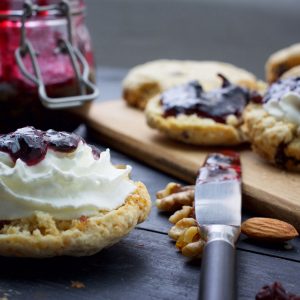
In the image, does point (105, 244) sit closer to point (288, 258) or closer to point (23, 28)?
point (288, 258)

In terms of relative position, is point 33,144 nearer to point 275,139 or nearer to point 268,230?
point 268,230

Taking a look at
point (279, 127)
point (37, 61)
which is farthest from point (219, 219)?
point (37, 61)

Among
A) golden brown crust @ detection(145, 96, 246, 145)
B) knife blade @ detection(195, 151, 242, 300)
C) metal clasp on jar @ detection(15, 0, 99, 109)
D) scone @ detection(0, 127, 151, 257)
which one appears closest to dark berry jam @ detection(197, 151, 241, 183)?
knife blade @ detection(195, 151, 242, 300)

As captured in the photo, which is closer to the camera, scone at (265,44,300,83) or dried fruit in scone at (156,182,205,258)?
dried fruit in scone at (156,182,205,258)

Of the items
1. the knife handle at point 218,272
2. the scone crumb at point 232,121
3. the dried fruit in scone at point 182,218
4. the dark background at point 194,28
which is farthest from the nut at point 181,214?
the dark background at point 194,28

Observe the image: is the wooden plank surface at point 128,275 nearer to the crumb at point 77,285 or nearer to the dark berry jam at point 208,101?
→ the crumb at point 77,285

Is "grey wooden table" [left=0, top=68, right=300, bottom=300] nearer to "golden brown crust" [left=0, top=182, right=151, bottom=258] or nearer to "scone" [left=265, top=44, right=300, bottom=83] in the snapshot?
"golden brown crust" [left=0, top=182, right=151, bottom=258]
